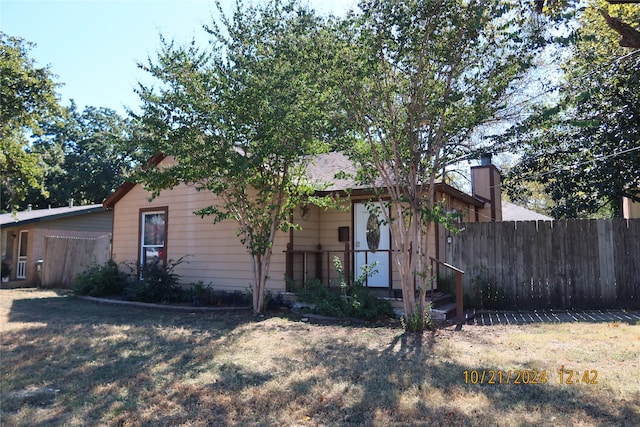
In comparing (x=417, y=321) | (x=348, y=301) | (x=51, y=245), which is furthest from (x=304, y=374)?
(x=51, y=245)

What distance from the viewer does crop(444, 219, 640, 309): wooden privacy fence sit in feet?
29.2

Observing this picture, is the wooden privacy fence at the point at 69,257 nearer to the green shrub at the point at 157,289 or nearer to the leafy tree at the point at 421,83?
the green shrub at the point at 157,289

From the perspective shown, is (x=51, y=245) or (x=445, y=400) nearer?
(x=445, y=400)

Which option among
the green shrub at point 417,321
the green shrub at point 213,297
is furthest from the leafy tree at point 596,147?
the green shrub at point 213,297

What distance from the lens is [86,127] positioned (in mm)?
36031

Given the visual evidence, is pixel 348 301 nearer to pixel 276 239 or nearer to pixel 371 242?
pixel 371 242

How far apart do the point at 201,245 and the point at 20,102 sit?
6.26 meters

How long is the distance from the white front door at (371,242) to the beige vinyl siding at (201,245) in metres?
1.69

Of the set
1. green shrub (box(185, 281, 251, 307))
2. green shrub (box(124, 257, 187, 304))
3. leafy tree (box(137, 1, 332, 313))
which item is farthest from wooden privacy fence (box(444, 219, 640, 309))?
green shrub (box(124, 257, 187, 304))

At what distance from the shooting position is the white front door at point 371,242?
9.80 m

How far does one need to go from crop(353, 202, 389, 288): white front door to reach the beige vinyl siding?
169cm

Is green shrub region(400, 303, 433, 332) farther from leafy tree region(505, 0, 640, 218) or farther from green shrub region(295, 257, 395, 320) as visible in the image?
leafy tree region(505, 0, 640, 218)

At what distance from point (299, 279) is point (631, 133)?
10.7 m
